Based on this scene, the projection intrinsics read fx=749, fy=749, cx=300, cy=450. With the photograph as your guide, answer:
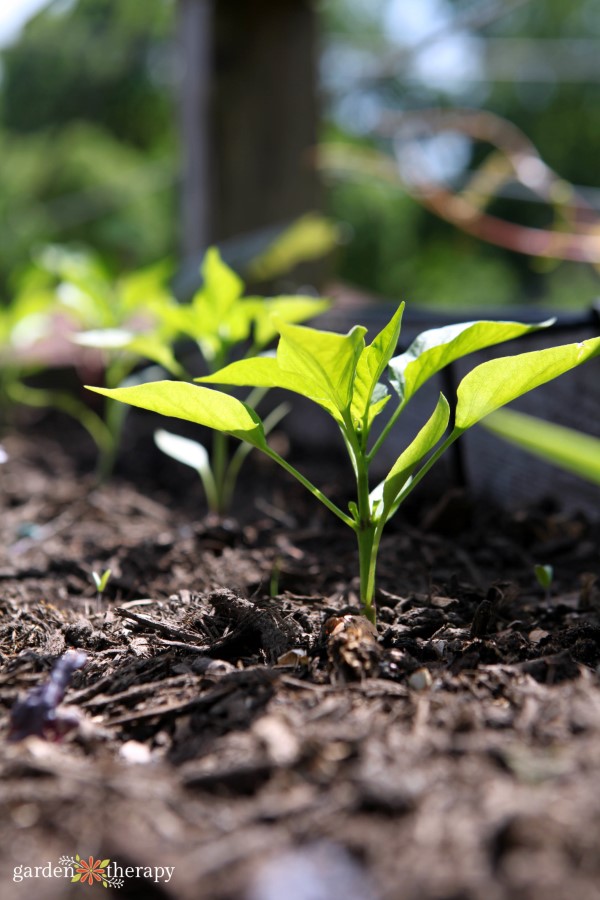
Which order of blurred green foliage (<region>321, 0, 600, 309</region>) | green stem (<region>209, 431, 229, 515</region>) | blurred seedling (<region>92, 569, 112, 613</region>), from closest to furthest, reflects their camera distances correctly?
blurred seedling (<region>92, 569, 112, 613</region>)
green stem (<region>209, 431, 229, 515</region>)
blurred green foliage (<region>321, 0, 600, 309</region>)

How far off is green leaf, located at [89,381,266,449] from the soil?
0.20 meters

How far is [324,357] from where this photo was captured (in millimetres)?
570

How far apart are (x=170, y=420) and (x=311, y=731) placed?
4.77ft

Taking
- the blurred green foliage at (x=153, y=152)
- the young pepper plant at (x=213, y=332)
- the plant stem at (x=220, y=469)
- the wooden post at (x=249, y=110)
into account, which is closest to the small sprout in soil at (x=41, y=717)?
the young pepper plant at (x=213, y=332)

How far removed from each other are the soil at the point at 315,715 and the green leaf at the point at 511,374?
8.6 inches

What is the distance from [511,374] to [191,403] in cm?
27

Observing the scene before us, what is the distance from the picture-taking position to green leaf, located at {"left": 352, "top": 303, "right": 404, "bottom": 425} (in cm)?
66

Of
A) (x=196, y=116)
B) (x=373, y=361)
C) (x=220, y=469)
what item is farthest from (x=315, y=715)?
(x=196, y=116)

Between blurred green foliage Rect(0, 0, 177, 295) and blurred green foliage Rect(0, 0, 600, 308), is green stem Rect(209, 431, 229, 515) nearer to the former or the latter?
blurred green foliage Rect(0, 0, 600, 308)

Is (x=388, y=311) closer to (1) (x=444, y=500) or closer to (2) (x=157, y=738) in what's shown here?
(1) (x=444, y=500)

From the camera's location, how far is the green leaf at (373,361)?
66 cm

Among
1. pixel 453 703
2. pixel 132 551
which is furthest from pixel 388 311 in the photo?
pixel 453 703

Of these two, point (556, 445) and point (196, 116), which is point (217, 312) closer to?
point (556, 445)

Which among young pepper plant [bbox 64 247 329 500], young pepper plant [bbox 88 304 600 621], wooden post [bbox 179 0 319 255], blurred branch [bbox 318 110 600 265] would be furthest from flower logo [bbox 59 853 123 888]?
wooden post [bbox 179 0 319 255]
